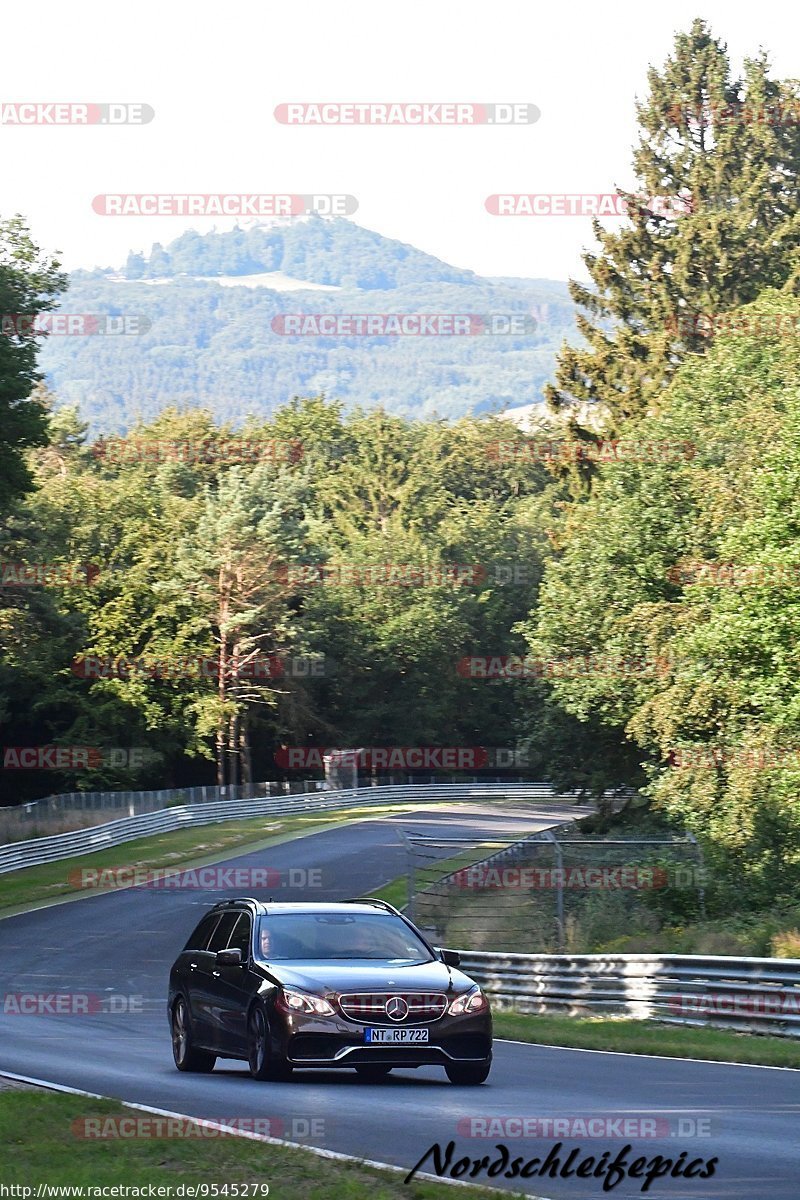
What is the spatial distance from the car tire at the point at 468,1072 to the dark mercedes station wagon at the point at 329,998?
0.04ft

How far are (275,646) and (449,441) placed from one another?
44.7 metres

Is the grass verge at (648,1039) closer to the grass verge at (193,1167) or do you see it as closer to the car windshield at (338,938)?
the car windshield at (338,938)

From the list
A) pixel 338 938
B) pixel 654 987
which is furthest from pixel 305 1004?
pixel 654 987

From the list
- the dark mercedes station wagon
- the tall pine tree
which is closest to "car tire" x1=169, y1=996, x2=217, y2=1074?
the dark mercedes station wagon

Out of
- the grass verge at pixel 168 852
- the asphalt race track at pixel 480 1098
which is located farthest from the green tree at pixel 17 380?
the asphalt race track at pixel 480 1098

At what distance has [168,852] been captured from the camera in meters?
55.5

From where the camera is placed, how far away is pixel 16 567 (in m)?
52.4

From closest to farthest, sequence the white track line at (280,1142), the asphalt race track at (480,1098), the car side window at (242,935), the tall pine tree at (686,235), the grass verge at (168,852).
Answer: the white track line at (280,1142) < the asphalt race track at (480,1098) < the car side window at (242,935) < the grass verge at (168,852) < the tall pine tree at (686,235)

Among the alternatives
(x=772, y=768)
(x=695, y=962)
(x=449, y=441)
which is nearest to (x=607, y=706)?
(x=772, y=768)

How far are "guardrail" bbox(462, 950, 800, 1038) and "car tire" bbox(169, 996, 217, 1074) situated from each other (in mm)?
6625

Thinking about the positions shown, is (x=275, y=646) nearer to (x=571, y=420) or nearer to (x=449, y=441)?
(x=571, y=420)

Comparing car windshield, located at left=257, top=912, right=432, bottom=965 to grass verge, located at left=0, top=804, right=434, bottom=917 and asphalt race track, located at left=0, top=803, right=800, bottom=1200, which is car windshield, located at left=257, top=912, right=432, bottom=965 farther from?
grass verge, located at left=0, top=804, right=434, bottom=917

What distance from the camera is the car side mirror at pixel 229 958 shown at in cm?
1395

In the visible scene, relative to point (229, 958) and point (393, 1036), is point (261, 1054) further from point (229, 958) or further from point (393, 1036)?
point (393, 1036)
